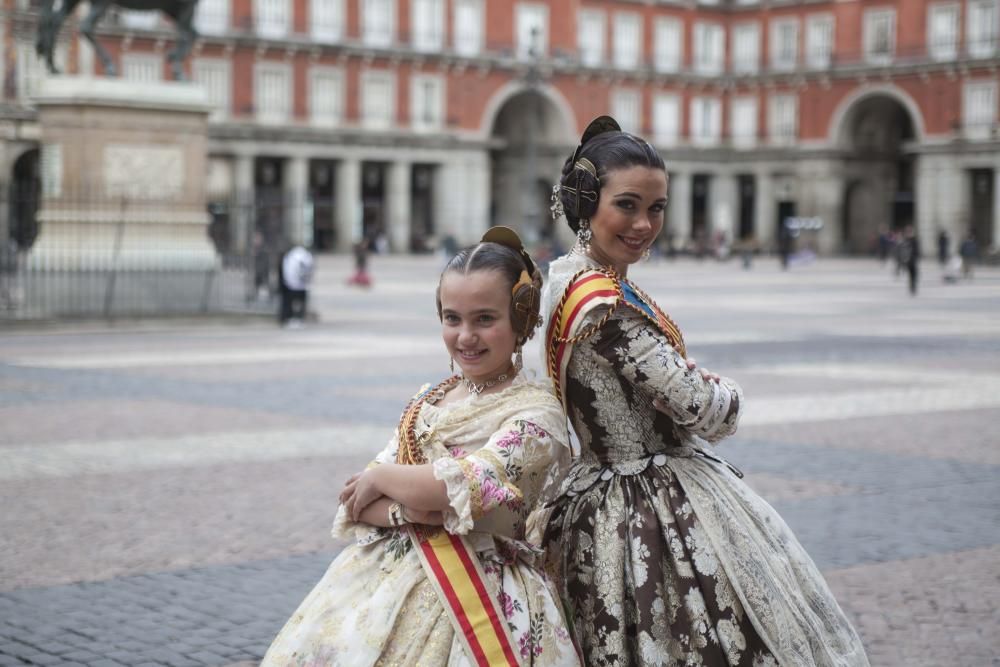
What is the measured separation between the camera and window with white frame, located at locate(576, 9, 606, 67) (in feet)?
191

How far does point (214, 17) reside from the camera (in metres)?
50.4

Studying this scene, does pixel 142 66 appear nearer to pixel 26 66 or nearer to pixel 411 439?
pixel 26 66

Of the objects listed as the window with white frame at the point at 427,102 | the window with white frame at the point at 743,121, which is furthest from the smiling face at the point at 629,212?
the window with white frame at the point at 743,121

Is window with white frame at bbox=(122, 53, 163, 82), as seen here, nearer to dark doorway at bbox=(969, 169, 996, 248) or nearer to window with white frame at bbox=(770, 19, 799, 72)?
window with white frame at bbox=(770, 19, 799, 72)

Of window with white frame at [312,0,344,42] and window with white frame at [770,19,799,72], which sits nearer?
window with white frame at [312,0,344,42]

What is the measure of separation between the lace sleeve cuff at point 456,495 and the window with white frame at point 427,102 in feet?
174

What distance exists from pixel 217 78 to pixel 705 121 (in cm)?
2349

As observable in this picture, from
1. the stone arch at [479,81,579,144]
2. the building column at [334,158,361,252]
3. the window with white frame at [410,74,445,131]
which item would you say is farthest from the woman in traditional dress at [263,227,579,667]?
the stone arch at [479,81,579,144]

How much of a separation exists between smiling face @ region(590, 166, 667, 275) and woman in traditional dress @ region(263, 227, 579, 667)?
0.84ft

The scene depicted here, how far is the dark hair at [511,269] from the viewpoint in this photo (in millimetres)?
3195

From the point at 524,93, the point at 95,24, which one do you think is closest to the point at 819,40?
the point at 524,93

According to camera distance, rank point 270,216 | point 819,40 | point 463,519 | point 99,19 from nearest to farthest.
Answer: point 463,519 → point 99,19 → point 270,216 → point 819,40

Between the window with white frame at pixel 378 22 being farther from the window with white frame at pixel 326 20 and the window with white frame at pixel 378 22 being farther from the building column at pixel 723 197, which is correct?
the building column at pixel 723 197

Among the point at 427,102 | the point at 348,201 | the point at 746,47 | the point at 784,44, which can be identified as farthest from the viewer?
the point at 746,47
